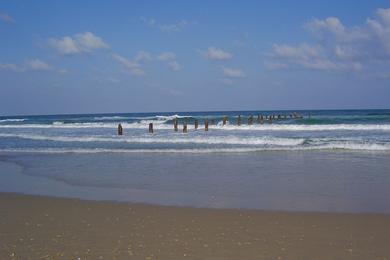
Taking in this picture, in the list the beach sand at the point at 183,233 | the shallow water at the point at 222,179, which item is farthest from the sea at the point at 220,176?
the beach sand at the point at 183,233

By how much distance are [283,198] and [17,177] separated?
8213mm

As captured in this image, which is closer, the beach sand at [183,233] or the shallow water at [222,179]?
the beach sand at [183,233]

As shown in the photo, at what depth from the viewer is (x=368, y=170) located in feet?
44.1

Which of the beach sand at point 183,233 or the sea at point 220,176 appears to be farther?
the sea at point 220,176

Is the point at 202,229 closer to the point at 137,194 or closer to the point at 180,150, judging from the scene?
the point at 137,194

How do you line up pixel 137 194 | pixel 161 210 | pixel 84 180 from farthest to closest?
1. pixel 84 180
2. pixel 137 194
3. pixel 161 210

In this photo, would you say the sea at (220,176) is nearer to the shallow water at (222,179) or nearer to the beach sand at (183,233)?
the shallow water at (222,179)

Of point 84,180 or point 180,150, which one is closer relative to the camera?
point 84,180

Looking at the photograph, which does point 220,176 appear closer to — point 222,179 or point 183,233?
point 222,179

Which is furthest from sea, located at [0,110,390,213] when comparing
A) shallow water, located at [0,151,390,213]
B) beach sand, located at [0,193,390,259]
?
beach sand, located at [0,193,390,259]

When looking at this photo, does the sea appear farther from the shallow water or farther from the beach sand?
the beach sand

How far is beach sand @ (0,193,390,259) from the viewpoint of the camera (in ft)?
19.2

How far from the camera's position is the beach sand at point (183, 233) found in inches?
231

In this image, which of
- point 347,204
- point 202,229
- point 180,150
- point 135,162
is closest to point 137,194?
point 202,229
